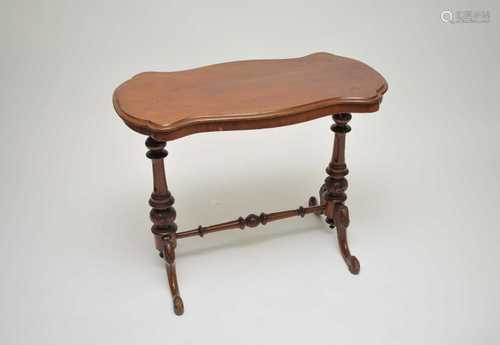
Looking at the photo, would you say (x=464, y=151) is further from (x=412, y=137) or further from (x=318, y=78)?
(x=318, y=78)

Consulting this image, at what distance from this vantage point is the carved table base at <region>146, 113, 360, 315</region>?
306cm

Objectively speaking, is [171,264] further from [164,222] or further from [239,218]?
[239,218]

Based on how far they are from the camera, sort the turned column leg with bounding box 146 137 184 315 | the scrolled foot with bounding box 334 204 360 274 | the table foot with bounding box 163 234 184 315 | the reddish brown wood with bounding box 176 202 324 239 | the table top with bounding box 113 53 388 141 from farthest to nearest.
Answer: the scrolled foot with bounding box 334 204 360 274, the reddish brown wood with bounding box 176 202 324 239, the table foot with bounding box 163 234 184 315, the turned column leg with bounding box 146 137 184 315, the table top with bounding box 113 53 388 141

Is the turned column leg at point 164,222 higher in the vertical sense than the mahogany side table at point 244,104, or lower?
lower

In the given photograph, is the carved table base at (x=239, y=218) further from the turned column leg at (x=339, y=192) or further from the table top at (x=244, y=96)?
the table top at (x=244, y=96)

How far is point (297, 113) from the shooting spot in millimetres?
2740

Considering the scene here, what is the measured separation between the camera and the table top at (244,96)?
2.66m

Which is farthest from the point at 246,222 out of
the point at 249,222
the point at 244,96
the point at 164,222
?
the point at 244,96

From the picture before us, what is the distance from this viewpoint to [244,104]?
2777 mm

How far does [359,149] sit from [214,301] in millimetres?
1802

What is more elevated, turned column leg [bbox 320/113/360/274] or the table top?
the table top

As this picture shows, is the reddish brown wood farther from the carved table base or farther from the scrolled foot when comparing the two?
the scrolled foot

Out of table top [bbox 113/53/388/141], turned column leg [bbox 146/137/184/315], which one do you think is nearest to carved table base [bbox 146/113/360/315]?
turned column leg [bbox 146/137/184/315]

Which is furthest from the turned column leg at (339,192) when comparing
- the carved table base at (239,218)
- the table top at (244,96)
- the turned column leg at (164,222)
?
the turned column leg at (164,222)
